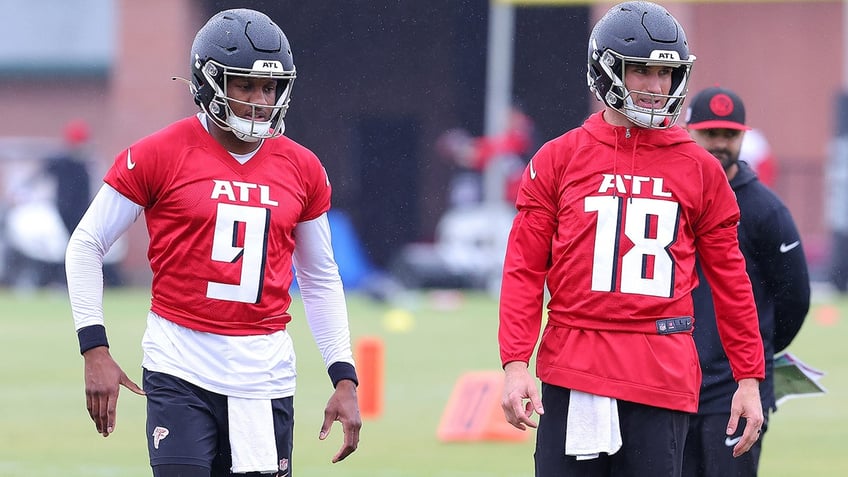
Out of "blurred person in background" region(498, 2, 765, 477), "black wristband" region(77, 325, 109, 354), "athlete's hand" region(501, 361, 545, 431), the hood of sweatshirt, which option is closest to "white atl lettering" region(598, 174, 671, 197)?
"blurred person in background" region(498, 2, 765, 477)

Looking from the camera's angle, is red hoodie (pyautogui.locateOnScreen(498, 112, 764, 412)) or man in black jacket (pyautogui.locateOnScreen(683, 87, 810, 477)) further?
man in black jacket (pyautogui.locateOnScreen(683, 87, 810, 477))

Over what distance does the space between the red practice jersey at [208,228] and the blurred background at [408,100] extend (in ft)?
65.6

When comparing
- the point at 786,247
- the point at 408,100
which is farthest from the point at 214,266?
the point at 408,100

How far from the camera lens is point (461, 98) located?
107 feet

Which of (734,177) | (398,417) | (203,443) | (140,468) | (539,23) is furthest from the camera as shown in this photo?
(539,23)

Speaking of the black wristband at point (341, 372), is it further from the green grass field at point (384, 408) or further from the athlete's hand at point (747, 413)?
the green grass field at point (384, 408)

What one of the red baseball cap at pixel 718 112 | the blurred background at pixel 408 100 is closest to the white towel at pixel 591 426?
the red baseball cap at pixel 718 112

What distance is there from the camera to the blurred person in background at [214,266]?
4793 mm

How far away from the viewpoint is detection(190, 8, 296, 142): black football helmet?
4883 millimetres

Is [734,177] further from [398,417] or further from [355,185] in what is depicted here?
[355,185]

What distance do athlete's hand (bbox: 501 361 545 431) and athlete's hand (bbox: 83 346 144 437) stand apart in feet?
3.77

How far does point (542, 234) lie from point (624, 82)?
1.75 ft

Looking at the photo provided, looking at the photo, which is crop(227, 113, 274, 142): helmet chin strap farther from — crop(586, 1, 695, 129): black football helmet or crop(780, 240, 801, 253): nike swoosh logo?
crop(780, 240, 801, 253): nike swoosh logo

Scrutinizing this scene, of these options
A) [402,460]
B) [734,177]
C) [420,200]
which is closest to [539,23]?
[420,200]
